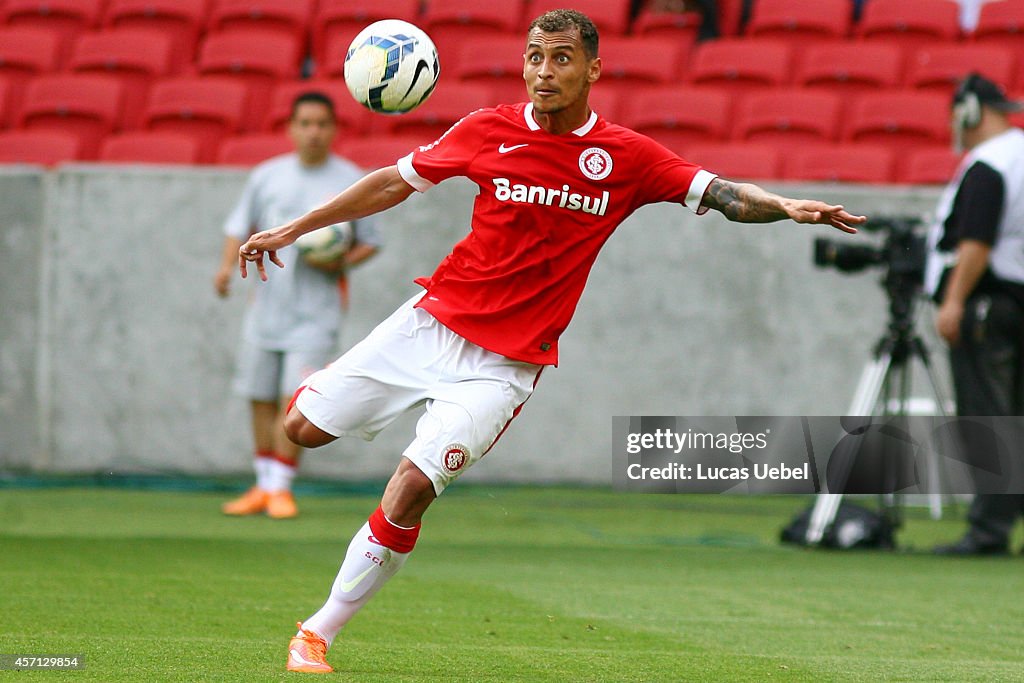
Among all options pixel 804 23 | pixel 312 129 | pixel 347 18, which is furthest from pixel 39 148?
pixel 804 23

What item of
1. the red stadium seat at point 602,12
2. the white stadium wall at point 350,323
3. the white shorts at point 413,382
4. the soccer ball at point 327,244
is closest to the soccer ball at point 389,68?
the white shorts at point 413,382

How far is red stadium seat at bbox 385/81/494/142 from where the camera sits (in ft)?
40.1

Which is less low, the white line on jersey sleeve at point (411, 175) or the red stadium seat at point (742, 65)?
the red stadium seat at point (742, 65)

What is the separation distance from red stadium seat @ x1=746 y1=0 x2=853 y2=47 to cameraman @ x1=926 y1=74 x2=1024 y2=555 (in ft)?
17.5

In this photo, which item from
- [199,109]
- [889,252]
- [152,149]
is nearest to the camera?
[889,252]

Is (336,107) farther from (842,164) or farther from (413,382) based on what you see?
(413,382)

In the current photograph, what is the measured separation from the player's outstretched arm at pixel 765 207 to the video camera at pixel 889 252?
11.6ft

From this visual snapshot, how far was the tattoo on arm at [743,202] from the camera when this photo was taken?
191 inches

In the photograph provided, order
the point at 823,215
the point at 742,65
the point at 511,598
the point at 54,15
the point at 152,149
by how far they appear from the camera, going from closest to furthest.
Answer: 1. the point at 823,215
2. the point at 511,598
3. the point at 152,149
4. the point at 742,65
5. the point at 54,15

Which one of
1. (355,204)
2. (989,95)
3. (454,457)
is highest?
(989,95)

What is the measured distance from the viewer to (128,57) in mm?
13617

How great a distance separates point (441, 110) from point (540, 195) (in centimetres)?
745

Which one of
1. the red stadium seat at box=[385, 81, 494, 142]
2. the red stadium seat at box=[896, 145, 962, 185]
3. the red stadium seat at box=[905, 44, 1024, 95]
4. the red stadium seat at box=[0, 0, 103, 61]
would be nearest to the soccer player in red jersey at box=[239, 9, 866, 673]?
the red stadium seat at box=[896, 145, 962, 185]

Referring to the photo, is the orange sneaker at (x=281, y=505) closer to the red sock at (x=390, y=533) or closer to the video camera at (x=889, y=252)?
the video camera at (x=889, y=252)
